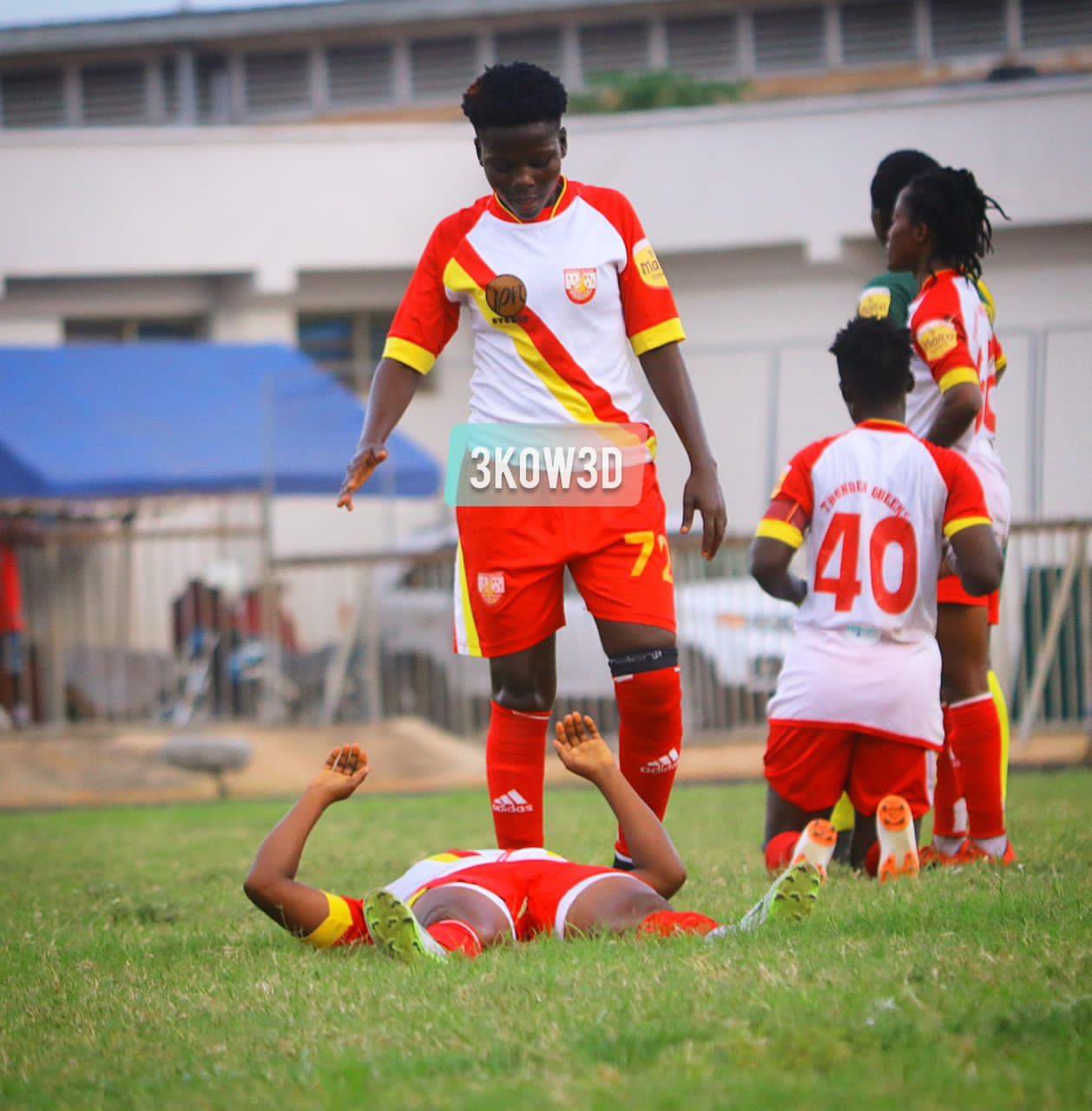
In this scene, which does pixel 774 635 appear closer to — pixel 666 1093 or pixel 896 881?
pixel 896 881

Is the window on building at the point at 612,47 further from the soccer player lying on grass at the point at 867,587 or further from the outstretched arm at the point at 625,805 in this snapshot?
the outstretched arm at the point at 625,805

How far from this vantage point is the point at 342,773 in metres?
4.45

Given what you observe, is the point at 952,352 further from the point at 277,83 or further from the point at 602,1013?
the point at 277,83

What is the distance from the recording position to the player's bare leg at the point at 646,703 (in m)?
4.98

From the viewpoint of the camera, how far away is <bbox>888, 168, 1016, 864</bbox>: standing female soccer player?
5703 mm

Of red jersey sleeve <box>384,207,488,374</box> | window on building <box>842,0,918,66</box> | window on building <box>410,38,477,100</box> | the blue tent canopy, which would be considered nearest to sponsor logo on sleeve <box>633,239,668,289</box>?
red jersey sleeve <box>384,207,488,374</box>

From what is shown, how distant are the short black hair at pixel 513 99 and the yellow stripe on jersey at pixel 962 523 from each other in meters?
1.75

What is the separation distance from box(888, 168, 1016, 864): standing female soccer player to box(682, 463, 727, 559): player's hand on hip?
1.05m

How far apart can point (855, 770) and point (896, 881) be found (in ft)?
2.70

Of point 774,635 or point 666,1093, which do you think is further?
point 774,635

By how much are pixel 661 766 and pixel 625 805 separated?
0.69 meters

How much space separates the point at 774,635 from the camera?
47.3ft

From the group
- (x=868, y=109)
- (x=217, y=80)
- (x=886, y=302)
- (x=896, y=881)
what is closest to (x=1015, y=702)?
(x=886, y=302)

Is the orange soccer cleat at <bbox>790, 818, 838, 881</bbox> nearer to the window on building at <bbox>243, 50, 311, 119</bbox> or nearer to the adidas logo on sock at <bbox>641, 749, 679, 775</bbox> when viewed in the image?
the adidas logo on sock at <bbox>641, 749, 679, 775</bbox>
